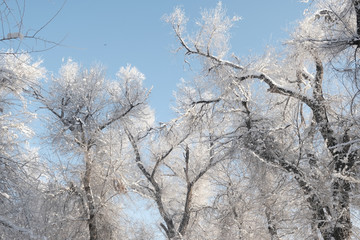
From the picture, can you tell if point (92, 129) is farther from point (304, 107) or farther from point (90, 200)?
point (304, 107)

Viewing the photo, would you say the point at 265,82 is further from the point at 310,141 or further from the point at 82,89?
the point at 82,89

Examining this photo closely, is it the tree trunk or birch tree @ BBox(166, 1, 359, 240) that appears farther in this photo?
the tree trunk

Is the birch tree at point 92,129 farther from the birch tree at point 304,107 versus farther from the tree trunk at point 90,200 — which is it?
the birch tree at point 304,107

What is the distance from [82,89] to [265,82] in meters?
4.99

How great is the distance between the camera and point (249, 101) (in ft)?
28.7

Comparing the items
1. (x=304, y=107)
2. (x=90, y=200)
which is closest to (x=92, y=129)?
(x=90, y=200)

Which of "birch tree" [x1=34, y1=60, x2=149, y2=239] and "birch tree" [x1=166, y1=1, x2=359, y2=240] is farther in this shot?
"birch tree" [x1=34, y1=60, x2=149, y2=239]

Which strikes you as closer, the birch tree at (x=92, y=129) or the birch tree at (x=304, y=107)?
the birch tree at (x=304, y=107)

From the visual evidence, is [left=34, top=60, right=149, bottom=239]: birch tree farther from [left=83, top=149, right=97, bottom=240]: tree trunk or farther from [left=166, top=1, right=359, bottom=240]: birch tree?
[left=166, top=1, right=359, bottom=240]: birch tree

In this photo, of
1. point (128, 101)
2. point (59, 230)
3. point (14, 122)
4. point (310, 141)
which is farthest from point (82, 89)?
point (310, 141)

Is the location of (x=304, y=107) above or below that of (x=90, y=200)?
above

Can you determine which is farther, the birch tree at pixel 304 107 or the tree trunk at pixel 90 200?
the tree trunk at pixel 90 200

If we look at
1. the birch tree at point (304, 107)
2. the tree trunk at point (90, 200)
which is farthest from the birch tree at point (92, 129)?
the birch tree at point (304, 107)

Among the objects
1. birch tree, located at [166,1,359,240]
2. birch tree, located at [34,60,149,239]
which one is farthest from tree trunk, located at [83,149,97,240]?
birch tree, located at [166,1,359,240]
